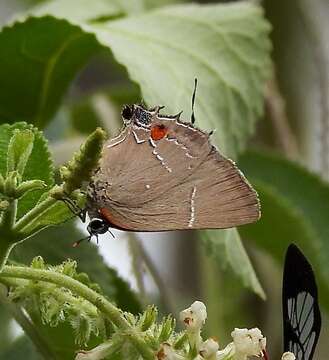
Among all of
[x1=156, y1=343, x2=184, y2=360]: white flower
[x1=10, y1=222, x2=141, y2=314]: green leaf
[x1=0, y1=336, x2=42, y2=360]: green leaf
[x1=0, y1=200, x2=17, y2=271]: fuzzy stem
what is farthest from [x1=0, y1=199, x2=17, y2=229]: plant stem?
[x1=0, y1=336, x2=42, y2=360]: green leaf

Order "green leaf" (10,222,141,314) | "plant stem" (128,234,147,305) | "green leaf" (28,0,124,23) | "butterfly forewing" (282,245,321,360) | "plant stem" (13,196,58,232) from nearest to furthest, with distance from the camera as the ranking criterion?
"plant stem" (13,196,58,232)
"butterfly forewing" (282,245,321,360)
"green leaf" (10,222,141,314)
"plant stem" (128,234,147,305)
"green leaf" (28,0,124,23)

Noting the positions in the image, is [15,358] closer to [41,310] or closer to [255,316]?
[41,310]

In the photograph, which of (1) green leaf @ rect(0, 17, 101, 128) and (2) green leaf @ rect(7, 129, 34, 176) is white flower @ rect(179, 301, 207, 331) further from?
(1) green leaf @ rect(0, 17, 101, 128)

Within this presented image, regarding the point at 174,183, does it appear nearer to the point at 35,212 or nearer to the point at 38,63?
the point at 35,212

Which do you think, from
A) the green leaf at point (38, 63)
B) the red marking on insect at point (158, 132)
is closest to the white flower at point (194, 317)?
the red marking on insect at point (158, 132)

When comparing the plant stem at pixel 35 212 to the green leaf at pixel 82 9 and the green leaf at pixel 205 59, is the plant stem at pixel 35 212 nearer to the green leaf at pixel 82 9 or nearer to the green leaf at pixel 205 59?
the green leaf at pixel 205 59

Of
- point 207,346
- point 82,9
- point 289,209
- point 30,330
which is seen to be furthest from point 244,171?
point 207,346
